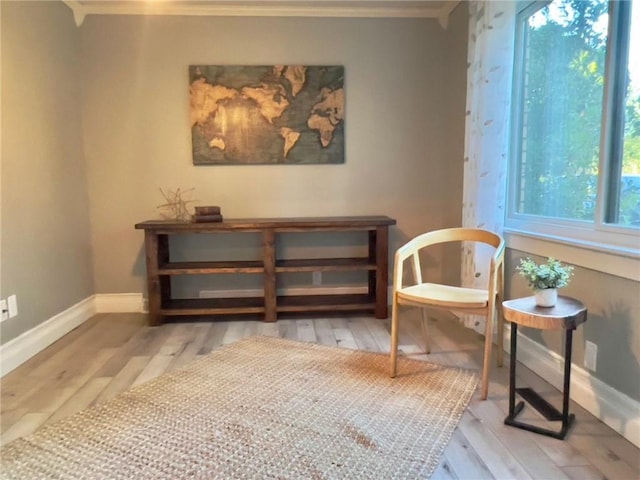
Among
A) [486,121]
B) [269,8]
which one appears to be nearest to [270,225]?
[486,121]

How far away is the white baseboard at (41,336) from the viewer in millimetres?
2324

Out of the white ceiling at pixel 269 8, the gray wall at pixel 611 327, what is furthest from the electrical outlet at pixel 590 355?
the white ceiling at pixel 269 8

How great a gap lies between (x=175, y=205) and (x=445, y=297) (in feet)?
7.25

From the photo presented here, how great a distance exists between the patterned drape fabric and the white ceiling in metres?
0.76

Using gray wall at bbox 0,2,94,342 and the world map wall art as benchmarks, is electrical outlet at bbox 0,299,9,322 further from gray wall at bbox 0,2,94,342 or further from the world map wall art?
the world map wall art

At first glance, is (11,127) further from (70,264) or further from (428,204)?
(428,204)

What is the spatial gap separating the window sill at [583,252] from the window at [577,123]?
0.06 metres

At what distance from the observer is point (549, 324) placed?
1.63 m

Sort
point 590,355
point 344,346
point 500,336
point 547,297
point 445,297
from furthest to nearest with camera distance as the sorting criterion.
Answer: point 344,346, point 500,336, point 445,297, point 590,355, point 547,297

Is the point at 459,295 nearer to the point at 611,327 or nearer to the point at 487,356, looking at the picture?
the point at 487,356

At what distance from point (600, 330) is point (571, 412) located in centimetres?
36

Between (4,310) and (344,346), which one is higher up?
(4,310)

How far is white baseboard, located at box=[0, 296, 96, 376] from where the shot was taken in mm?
2324

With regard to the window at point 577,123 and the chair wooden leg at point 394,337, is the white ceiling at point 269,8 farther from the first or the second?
the chair wooden leg at point 394,337
